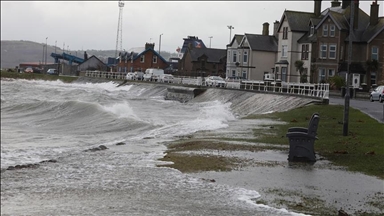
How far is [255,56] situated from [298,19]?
374 inches

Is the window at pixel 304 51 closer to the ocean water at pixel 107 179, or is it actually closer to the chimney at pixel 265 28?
the chimney at pixel 265 28

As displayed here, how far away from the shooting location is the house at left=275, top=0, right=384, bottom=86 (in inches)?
2608

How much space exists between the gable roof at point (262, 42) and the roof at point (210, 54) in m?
23.7

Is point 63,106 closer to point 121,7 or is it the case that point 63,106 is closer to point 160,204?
point 160,204

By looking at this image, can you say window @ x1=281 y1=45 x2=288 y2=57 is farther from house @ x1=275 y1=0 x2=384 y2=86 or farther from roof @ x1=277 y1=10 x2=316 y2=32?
roof @ x1=277 y1=10 x2=316 y2=32

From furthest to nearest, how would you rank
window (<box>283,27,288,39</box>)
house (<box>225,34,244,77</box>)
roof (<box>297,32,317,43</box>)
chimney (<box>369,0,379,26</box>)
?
house (<box>225,34,244,77</box>) → window (<box>283,27,288,39</box>) → roof (<box>297,32,317,43</box>) → chimney (<box>369,0,379,26</box>)

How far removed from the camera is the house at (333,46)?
217ft

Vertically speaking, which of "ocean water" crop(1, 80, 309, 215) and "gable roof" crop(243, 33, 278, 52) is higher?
"gable roof" crop(243, 33, 278, 52)

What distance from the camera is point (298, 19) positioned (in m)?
76.9

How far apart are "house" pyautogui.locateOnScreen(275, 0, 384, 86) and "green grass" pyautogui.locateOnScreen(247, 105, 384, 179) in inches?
1416

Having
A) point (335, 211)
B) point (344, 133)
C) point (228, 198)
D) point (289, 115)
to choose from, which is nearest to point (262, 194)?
point (228, 198)

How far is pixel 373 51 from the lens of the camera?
66562 millimetres

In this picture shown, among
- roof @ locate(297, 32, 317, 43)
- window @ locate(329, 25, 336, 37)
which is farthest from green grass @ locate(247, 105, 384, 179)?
roof @ locate(297, 32, 317, 43)

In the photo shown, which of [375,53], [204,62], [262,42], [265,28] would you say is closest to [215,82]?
[375,53]
